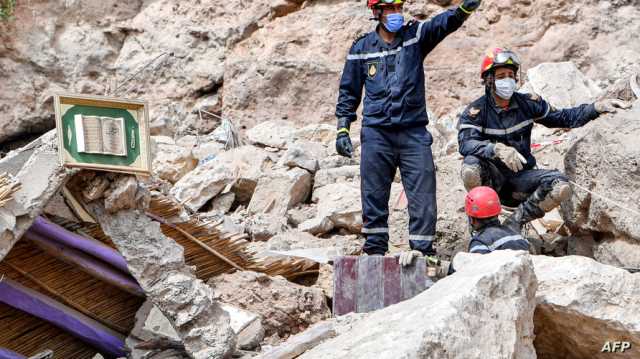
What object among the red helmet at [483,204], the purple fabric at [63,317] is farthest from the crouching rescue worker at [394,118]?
the purple fabric at [63,317]

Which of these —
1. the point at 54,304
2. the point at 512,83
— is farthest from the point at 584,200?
the point at 54,304

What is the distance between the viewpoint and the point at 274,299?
4457 mm

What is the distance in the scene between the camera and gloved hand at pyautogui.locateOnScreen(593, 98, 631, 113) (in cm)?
507

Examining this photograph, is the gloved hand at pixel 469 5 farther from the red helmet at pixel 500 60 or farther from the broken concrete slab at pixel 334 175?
the broken concrete slab at pixel 334 175

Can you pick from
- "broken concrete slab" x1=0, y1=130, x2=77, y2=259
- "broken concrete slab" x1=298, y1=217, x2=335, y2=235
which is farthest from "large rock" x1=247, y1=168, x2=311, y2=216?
"broken concrete slab" x1=0, y1=130, x2=77, y2=259

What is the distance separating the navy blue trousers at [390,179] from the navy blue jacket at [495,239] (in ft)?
1.19

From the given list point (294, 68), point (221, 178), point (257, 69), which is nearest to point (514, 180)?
point (221, 178)

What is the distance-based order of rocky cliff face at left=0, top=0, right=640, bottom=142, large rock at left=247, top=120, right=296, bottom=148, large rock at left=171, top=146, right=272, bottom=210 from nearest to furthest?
large rock at left=171, top=146, right=272, bottom=210 → large rock at left=247, top=120, right=296, bottom=148 → rocky cliff face at left=0, top=0, right=640, bottom=142

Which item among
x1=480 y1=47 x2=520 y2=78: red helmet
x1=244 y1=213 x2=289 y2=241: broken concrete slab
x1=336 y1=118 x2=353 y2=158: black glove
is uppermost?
x1=480 y1=47 x2=520 y2=78: red helmet

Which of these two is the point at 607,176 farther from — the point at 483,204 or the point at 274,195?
the point at 274,195

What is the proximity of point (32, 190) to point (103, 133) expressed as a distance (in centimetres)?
42

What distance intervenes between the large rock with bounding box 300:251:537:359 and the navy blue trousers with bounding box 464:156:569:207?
6.11ft

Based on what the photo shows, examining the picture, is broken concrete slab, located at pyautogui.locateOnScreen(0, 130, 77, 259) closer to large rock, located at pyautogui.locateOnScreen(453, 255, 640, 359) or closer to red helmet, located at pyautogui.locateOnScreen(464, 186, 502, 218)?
large rock, located at pyautogui.locateOnScreen(453, 255, 640, 359)

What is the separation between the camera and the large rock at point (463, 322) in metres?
2.59
